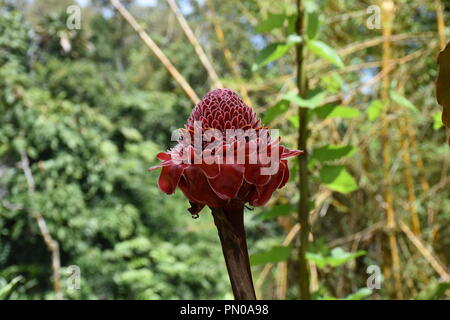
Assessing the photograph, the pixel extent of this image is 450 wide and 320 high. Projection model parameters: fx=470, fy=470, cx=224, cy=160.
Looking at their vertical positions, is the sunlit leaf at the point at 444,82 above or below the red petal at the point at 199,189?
above

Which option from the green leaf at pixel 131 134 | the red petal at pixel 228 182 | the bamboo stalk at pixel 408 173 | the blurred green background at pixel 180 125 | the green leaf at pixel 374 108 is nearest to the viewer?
the red petal at pixel 228 182

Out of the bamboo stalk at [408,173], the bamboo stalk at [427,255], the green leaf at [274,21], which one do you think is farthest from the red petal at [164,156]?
the bamboo stalk at [408,173]

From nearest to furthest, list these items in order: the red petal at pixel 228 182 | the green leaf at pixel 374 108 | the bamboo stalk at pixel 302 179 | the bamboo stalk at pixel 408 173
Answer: the red petal at pixel 228 182
the bamboo stalk at pixel 302 179
the green leaf at pixel 374 108
the bamboo stalk at pixel 408 173

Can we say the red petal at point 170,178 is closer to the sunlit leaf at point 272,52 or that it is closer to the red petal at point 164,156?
the red petal at point 164,156

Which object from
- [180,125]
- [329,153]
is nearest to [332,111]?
[329,153]

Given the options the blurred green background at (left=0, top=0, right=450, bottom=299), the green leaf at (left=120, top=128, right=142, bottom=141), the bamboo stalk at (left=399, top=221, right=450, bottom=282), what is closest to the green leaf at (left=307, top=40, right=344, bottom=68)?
the blurred green background at (left=0, top=0, right=450, bottom=299)

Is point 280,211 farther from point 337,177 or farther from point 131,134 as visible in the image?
point 131,134

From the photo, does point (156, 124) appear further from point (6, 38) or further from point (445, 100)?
point (445, 100)

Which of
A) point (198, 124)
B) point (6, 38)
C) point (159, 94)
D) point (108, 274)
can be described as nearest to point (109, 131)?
point (159, 94)
